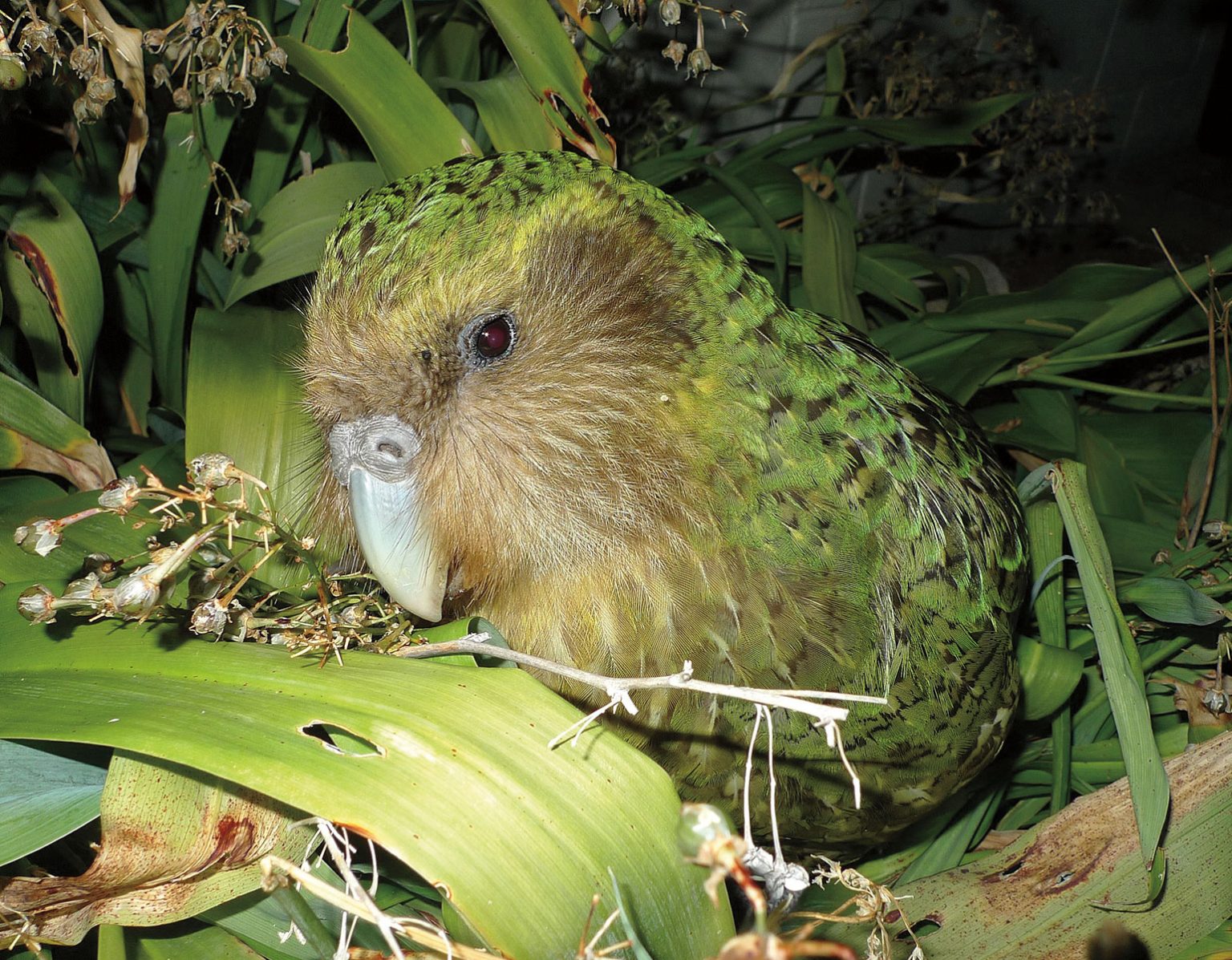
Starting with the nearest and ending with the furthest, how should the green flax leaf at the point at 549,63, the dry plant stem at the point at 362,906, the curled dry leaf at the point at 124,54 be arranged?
the dry plant stem at the point at 362,906, the curled dry leaf at the point at 124,54, the green flax leaf at the point at 549,63

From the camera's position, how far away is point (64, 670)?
0.63 m

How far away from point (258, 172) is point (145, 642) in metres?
0.74

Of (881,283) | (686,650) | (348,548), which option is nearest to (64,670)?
(348,548)

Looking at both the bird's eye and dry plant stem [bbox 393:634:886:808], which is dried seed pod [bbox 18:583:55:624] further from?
the bird's eye

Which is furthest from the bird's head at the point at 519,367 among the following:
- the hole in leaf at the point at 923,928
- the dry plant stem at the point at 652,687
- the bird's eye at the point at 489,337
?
the hole in leaf at the point at 923,928

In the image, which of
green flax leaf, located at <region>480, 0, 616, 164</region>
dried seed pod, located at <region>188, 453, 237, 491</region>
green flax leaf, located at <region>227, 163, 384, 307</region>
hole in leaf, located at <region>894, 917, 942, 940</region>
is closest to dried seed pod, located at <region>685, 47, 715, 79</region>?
green flax leaf, located at <region>480, 0, 616, 164</region>

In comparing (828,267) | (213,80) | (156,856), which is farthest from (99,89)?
(828,267)

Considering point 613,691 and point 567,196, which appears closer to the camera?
point 613,691

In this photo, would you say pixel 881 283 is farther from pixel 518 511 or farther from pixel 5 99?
pixel 5 99

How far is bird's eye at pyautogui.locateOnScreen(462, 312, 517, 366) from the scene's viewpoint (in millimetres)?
701

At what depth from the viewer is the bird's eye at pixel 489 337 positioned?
701 millimetres

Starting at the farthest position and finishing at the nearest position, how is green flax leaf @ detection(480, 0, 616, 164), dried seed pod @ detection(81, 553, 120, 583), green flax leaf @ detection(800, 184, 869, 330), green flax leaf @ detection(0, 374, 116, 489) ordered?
green flax leaf @ detection(800, 184, 869, 330) → green flax leaf @ detection(480, 0, 616, 164) → green flax leaf @ detection(0, 374, 116, 489) → dried seed pod @ detection(81, 553, 120, 583)

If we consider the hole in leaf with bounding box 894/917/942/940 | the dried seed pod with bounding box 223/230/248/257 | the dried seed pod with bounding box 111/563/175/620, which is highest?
the dried seed pod with bounding box 223/230/248/257

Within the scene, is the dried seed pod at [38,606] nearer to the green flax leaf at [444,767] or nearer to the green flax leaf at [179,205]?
the green flax leaf at [444,767]
